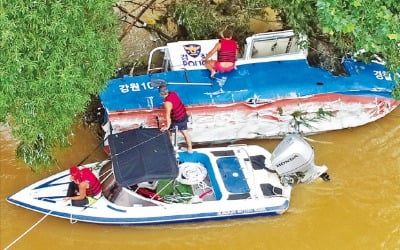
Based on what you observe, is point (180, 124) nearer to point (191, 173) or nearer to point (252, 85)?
point (191, 173)

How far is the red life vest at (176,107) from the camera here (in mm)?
10195

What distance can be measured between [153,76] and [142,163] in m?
2.22

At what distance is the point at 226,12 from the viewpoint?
39.3 feet

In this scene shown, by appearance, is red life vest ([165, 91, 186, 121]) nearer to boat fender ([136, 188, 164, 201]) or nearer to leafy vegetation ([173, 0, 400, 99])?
boat fender ([136, 188, 164, 201])

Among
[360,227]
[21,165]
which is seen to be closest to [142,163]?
[21,165]

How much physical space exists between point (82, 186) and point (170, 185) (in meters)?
1.44

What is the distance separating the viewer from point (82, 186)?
9500mm

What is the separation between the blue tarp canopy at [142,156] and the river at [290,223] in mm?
1120

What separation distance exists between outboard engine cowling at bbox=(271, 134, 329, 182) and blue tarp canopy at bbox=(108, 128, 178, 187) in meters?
1.78

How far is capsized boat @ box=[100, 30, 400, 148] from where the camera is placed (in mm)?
10859

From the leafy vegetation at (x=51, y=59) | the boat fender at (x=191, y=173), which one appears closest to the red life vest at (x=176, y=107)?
the boat fender at (x=191, y=173)

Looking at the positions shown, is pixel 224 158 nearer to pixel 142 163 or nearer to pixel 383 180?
pixel 142 163

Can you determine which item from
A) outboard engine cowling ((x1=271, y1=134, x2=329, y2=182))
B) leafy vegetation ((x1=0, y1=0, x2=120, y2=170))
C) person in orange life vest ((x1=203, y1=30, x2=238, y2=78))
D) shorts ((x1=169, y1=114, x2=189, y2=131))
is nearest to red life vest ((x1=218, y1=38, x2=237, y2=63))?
person in orange life vest ((x1=203, y1=30, x2=238, y2=78))

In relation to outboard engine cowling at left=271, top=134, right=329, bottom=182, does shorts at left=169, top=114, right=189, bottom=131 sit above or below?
above
